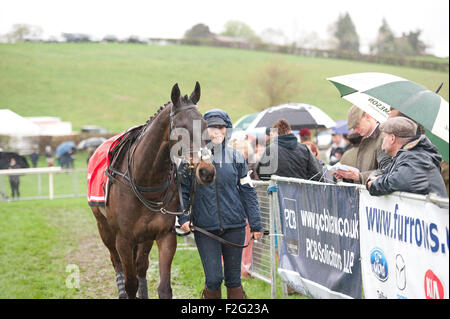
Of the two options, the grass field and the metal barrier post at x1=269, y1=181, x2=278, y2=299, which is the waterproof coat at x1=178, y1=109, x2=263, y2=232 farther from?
the grass field

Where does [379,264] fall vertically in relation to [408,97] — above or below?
below

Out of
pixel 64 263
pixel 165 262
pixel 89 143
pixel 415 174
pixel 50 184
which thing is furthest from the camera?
pixel 89 143

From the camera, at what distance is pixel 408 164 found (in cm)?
404

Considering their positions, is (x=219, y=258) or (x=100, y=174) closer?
(x=219, y=258)

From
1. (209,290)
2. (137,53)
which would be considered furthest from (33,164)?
(137,53)

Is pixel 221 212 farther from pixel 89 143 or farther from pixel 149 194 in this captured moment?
pixel 89 143

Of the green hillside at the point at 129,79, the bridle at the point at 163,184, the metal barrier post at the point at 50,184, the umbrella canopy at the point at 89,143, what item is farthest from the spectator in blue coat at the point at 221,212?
the green hillside at the point at 129,79

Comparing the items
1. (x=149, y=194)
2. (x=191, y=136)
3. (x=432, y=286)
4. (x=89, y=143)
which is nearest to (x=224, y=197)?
(x=191, y=136)

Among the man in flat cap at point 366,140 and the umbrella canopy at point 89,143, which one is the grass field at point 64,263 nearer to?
the man in flat cap at point 366,140

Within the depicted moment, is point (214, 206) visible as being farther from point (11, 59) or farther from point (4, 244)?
point (11, 59)

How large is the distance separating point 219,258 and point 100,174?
7.26 ft

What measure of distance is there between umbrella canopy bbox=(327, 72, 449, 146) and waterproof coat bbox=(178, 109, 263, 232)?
4.01ft

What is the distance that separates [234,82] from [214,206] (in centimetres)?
5176

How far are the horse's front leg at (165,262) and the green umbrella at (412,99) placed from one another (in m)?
2.16
